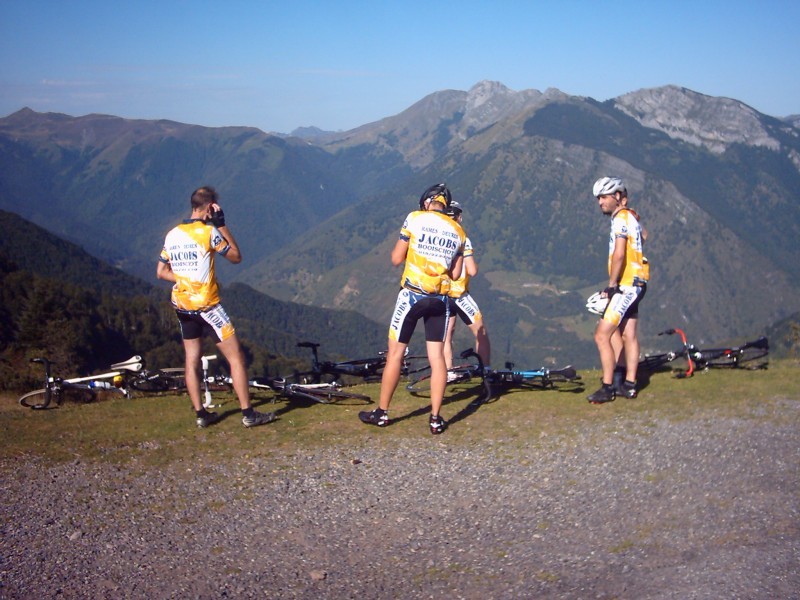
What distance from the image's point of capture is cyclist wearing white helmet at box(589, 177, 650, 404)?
951 centimetres

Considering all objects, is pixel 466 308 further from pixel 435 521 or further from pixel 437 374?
pixel 435 521

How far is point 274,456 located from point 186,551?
7.24ft

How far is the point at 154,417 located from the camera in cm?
986

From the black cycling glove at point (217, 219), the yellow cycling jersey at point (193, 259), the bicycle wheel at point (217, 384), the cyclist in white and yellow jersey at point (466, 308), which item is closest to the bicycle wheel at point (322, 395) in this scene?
the bicycle wheel at point (217, 384)

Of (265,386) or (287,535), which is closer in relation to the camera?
(287,535)

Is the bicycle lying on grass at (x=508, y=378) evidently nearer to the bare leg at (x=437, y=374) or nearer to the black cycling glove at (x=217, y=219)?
the bare leg at (x=437, y=374)

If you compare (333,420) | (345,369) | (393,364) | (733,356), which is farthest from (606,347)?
(345,369)

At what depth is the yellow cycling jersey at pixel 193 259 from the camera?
8734 millimetres

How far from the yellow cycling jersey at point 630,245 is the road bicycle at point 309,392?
13.2ft

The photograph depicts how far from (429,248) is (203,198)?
285 cm

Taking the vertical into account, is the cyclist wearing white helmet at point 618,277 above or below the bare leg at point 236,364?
above

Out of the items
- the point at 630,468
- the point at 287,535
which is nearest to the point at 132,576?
the point at 287,535

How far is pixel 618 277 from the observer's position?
962 centimetres

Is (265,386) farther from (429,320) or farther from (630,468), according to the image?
(630,468)
